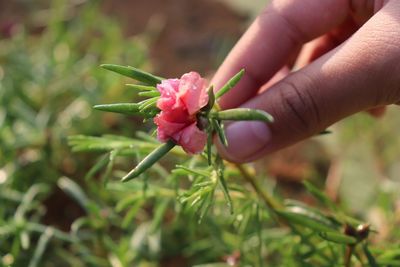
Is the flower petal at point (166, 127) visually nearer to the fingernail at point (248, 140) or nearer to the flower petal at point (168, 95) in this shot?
the flower petal at point (168, 95)

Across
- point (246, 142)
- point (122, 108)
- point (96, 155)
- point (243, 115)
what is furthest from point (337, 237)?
point (96, 155)

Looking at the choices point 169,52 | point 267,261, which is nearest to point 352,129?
point 267,261

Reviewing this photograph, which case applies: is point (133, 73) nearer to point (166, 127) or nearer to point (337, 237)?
point (166, 127)

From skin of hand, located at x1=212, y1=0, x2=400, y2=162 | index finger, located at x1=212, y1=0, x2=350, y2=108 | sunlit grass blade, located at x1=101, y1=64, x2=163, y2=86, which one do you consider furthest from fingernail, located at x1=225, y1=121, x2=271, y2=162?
sunlit grass blade, located at x1=101, y1=64, x2=163, y2=86

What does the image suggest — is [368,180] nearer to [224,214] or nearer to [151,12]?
[224,214]

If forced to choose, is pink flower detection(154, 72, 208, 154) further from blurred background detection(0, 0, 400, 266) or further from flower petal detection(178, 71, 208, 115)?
blurred background detection(0, 0, 400, 266)
